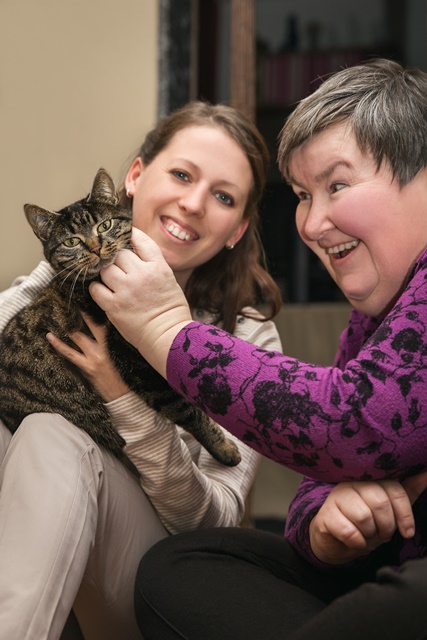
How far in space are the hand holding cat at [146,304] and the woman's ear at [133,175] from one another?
1.75 ft

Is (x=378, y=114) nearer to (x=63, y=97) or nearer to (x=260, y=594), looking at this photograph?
(x=260, y=594)

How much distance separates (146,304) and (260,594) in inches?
17.5

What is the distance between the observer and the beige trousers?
934 millimetres

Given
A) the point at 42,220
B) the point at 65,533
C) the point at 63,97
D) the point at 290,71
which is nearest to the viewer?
the point at 65,533

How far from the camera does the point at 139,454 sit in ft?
4.06

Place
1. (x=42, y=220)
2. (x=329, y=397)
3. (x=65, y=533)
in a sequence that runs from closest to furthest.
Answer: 1. (x=329, y=397)
2. (x=65, y=533)
3. (x=42, y=220)

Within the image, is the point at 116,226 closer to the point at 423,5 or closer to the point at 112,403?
the point at 112,403

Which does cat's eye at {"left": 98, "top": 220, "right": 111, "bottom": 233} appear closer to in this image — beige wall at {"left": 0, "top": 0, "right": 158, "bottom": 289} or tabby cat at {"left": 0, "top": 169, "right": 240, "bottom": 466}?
tabby cat at {"left": 0, "top": 169, "right": 240, "bottom": 466}

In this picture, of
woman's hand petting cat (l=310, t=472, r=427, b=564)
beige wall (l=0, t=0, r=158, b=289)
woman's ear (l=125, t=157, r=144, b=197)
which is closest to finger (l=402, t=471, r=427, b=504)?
woman's hand petting cat (l=310, t=472, r=427, b=564)

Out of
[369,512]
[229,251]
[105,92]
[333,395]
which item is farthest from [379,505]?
[105,92]

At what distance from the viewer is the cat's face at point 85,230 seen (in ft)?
4.07

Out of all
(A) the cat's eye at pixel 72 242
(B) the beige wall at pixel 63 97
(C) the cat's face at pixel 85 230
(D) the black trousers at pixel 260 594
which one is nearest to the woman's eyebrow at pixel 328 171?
(C) the cat's face at pixel 85 230

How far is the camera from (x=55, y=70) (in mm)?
2859

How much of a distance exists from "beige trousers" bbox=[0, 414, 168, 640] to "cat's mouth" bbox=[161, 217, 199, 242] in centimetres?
51
